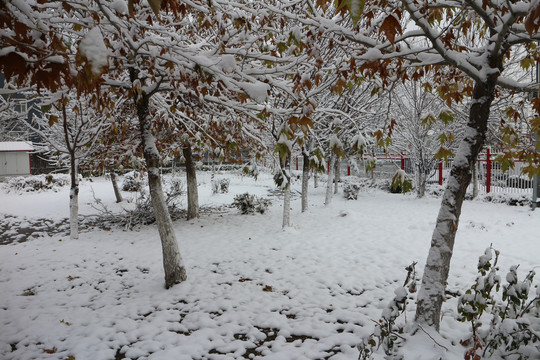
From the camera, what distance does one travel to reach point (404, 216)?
10633 mm

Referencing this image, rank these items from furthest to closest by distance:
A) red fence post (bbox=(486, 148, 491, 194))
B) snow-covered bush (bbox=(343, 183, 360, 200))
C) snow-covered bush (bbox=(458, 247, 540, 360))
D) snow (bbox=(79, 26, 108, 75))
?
snow-covered bush (bbox=(343, 183, 360, 200)) → red fence post (bbox=(486, 148, 491, 194)) → snow-covered bush (bbox=(458, 247, 540, 360)) → snow (bbox=(79, 26, 108, 75))

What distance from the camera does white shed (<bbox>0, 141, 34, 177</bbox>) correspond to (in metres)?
23.8

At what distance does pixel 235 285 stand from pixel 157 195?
1959 millimetres

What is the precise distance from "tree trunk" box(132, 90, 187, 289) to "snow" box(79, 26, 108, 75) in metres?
3.33

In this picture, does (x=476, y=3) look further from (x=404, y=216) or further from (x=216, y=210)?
(x=216, y=210)

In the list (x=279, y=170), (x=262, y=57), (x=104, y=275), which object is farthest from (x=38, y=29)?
(x=104, y=275)

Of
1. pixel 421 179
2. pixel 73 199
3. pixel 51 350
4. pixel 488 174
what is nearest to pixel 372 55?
pixel 51 350

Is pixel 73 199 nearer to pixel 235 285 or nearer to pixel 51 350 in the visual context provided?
pixel 235 285

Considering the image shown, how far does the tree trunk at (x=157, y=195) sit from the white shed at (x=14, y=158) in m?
23.9

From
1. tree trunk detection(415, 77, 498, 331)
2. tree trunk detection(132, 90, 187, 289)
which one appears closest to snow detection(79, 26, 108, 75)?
tree trunk detection(415, 77, 498, 331)

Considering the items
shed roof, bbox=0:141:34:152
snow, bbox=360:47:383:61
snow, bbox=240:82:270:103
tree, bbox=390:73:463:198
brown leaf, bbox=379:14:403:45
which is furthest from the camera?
shed roof, bbox=0:141:34:152

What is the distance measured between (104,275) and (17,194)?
1573 cm

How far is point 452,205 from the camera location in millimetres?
3324

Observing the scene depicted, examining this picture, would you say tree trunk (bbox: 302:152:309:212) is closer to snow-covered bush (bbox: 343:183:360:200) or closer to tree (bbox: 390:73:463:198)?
snow-covered bush (bbox: 343:183:360:200)
